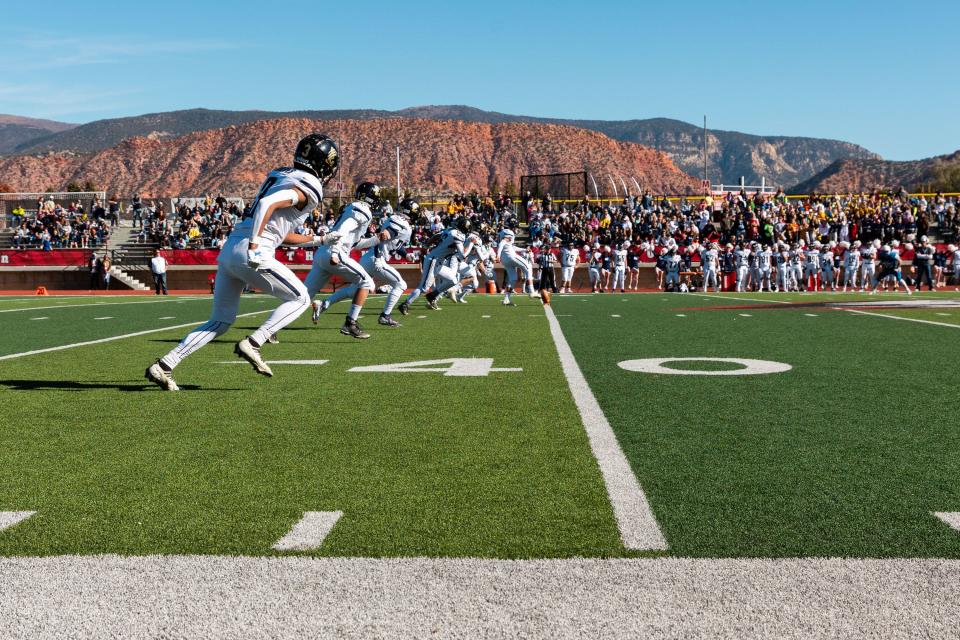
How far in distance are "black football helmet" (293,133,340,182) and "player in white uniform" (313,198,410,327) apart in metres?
5.81

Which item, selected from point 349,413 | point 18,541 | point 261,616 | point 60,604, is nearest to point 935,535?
point 261,616

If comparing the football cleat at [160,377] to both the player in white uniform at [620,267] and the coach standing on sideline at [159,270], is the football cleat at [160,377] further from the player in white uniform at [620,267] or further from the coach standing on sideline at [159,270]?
the player in white uniform at [620,267]

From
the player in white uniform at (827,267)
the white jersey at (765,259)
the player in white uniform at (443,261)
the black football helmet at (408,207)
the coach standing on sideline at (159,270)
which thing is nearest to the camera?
the black football helmet at (408,207)

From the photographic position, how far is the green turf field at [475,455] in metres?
3.56

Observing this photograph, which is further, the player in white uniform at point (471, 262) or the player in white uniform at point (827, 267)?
the player in white uniform at point (827, 267)

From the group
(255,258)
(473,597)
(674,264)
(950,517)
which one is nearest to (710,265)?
(674,264)

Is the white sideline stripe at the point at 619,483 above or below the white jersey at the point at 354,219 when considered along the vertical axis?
below

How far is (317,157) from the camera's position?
7.58m

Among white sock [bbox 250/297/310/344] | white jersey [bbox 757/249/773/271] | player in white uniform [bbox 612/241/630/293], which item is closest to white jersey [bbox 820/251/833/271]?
white jersey [bbox 757/249/773/271]

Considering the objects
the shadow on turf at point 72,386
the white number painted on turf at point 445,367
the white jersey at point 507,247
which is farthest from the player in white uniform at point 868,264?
the shadow on turf at point 72,386

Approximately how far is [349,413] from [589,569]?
3.44 metres

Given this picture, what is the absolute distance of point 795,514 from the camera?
3.83 m

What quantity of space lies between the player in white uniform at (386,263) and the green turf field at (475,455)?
4.40m

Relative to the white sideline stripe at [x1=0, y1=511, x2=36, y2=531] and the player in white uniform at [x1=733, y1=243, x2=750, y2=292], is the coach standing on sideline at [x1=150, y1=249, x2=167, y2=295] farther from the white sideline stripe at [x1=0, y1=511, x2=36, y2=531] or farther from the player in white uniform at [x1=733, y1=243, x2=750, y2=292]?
the white sideline stripe at [x1=0, y1=511, x2=36, y2=531]
